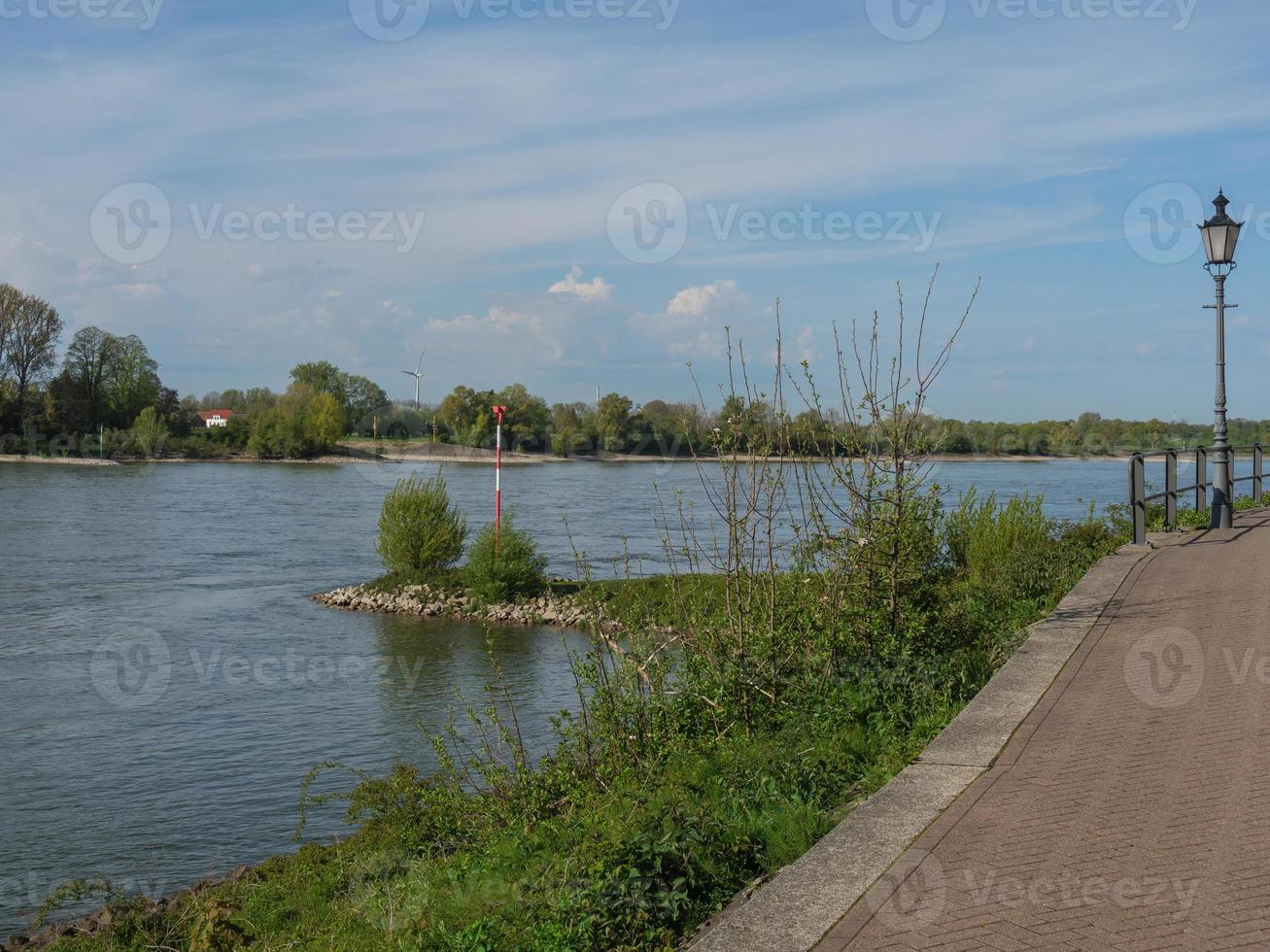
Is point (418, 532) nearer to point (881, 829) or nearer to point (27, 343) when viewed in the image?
point (881, 829)

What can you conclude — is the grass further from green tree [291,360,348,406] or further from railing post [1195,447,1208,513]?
green tree [291,360,348,406]

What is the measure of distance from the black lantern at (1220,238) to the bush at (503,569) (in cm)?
1687

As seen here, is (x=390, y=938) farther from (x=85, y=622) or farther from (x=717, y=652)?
(x=85, y=622)

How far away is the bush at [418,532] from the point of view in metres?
29.6

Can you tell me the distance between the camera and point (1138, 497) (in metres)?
13.7

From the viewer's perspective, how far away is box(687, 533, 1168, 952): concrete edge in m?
4.13

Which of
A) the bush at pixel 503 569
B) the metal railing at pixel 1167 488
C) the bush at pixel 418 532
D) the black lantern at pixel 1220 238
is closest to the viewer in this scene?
the metal railing at pixel 1167 488

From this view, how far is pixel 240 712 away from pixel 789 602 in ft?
36.4

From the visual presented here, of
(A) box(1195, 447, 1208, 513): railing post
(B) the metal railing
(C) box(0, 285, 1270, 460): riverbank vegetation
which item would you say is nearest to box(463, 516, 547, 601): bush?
(B) the metal railing

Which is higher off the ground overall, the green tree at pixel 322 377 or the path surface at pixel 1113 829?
the green tree at pixel 322 377

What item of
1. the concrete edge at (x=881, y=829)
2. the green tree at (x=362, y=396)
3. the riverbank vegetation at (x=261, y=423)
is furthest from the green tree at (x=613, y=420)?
the concrete edge at (x=881, y=829)

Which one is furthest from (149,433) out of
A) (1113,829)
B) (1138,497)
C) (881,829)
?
(1113,829)

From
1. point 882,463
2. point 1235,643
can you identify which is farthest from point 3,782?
point 1235,643

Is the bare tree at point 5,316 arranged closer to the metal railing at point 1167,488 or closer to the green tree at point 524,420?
the green tree at point 524,420
